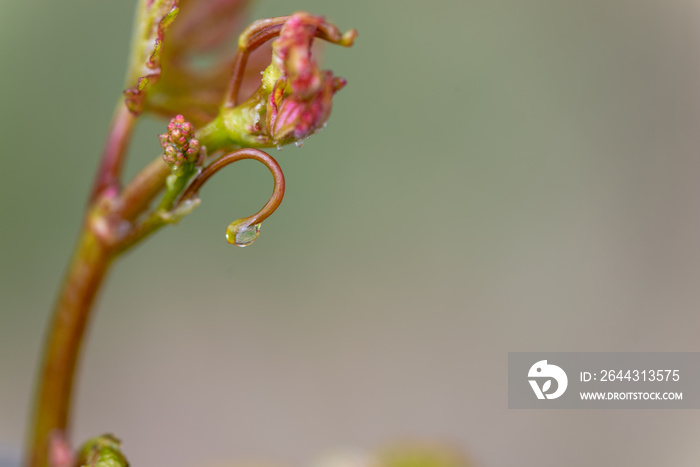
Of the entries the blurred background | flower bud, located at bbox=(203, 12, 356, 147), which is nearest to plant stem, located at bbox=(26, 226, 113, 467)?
flower bud, located at bbox=(203, 12, 356, 147)

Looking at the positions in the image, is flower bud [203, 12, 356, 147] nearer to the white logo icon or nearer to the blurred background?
the white logo icon

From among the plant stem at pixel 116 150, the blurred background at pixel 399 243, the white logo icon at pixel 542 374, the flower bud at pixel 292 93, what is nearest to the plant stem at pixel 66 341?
the plant stem at pixel 116 150

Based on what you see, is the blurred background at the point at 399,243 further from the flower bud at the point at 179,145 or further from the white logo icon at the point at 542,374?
the flower bud at the point at 179,145

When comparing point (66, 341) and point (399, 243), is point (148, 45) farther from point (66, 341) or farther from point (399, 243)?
point (399, 243)

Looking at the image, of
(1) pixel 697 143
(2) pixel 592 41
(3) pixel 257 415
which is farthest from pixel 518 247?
(3) pixel 257 415

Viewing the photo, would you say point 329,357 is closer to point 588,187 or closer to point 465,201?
point 465,201

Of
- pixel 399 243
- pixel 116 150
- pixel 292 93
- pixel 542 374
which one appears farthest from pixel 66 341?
pixel 399 243
